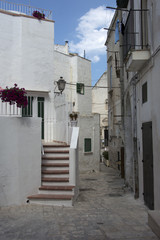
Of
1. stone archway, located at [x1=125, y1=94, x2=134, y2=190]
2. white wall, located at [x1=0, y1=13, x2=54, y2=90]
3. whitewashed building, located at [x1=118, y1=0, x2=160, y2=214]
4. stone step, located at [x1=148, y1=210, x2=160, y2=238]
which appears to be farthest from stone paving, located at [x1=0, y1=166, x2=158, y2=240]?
white wall, located at [x1=0, y1=13, x2=54, y2=90]

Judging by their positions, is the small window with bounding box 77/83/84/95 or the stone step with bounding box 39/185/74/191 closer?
the stone step with bounding box 39/185/74/191

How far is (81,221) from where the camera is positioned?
5738 mm

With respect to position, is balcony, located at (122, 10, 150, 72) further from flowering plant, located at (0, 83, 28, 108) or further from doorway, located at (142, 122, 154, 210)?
flowering plant, located at (0, 83, 28, 108)

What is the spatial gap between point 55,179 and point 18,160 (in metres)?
1.26

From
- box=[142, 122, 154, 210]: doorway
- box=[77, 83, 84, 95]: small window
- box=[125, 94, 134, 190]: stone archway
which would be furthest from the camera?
box=[77, 83, 84, 95]: small window

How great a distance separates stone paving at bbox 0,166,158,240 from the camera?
483cm

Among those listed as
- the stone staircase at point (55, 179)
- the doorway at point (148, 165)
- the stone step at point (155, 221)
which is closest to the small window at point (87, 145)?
the stone staircase at point (55, 179)

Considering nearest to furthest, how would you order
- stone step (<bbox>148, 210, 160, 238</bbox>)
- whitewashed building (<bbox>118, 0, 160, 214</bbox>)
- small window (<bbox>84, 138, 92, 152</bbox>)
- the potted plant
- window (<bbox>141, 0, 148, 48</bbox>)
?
1. stone step (<bbox>148, 210, 160, 238</bbox>)
2. whitewashed building (<bbox>118, 0, 160, 214</bbox>)
3. window (<bbox>141, 0, 148, 48</bbox>)
4. the potted plant
5. small window (<bbox>84, 138, 92, 152</bbox>)

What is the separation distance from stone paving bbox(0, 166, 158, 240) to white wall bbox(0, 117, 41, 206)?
A: 0.42m

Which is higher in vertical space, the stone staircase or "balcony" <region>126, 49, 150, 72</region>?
"balcony" <region>126, 49, 150, 72</region>

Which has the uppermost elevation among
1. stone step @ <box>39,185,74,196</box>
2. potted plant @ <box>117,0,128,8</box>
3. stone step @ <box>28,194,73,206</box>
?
potted plant @ <box>117,0,128,8</box>

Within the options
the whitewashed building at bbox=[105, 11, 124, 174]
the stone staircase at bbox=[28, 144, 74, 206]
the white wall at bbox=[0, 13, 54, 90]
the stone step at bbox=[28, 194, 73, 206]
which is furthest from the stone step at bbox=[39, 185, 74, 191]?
the whitewashed building at bbox=[105, 11, 124, 174]

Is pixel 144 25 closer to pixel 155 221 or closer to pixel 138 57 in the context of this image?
pixel 138 57

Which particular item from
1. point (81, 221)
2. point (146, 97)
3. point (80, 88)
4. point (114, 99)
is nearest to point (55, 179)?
point (81, 221)
